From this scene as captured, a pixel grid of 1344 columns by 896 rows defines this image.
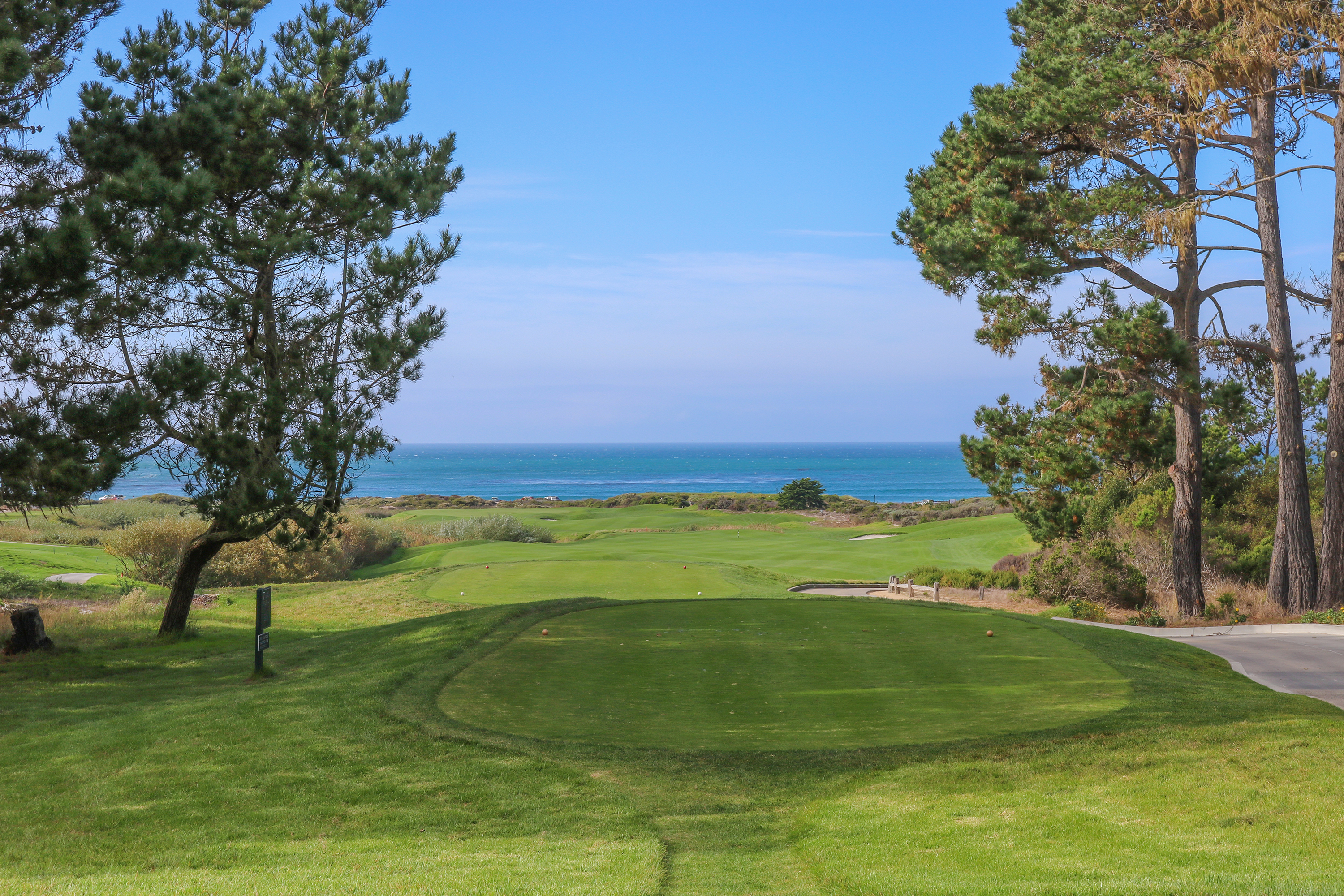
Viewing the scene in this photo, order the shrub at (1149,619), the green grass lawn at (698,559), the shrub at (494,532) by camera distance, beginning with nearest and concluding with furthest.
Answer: the shrub at (1149,619) < the green grass lawn at (698,559) < the shrub at (494,532)

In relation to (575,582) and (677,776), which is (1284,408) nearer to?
(575,582)

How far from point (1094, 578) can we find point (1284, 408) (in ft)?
16.3

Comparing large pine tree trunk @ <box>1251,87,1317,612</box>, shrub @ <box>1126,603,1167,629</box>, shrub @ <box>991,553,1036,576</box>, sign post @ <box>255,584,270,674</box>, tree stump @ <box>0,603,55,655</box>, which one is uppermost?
large pine tree trunk @ <box>1251,87,1317,612</box>

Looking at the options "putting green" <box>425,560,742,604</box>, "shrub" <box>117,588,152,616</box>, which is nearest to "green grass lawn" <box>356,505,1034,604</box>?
"putting green" <box>425,560,742,604</box>

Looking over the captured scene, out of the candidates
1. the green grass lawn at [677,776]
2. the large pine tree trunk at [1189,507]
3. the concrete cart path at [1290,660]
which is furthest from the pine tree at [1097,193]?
the green grass lawn at [677,776]

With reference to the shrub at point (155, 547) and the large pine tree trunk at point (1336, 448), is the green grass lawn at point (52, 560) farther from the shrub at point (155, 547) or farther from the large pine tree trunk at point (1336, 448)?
the large pine tree trunk at point (1336, 448)

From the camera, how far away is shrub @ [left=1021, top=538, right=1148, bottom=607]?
19.1 m

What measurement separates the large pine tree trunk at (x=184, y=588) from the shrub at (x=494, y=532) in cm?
1771

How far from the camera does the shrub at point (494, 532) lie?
34.8 meters

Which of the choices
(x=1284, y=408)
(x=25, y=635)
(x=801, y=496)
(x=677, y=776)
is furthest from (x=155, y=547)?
(x=801, y=496)

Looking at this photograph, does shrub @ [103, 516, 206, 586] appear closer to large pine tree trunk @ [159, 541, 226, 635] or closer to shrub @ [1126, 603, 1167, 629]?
large pine tree trunk @ [159, 541, 226, 635]

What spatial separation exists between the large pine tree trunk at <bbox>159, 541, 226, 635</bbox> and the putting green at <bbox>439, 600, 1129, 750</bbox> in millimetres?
6803

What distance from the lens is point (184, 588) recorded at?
14898mm

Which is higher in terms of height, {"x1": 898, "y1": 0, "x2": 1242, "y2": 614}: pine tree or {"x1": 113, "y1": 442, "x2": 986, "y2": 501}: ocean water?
{"x1": 898, "y1": 0, "x2": 1242, "y2": 614}: pine tree
